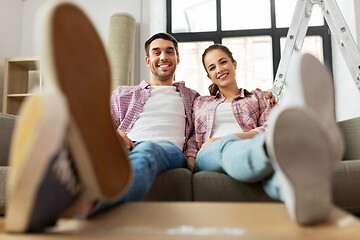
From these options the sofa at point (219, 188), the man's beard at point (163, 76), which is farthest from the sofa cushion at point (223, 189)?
the man's beard at point (163, 76)

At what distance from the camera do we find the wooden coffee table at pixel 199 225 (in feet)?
1.65

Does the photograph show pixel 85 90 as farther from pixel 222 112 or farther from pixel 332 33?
pixel 332 33

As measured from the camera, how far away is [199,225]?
1.84 feet

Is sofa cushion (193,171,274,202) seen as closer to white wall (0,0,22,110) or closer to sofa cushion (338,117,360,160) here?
sofa cushion (338,117,360,160)

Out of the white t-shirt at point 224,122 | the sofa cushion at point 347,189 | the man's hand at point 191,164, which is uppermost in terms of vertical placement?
the white t-shirt at point 224,122

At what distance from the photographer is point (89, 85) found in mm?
576

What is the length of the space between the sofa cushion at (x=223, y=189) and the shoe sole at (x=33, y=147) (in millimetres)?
686

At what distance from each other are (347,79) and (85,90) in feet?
9.93

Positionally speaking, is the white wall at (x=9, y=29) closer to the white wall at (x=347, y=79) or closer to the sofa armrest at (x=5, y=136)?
the sofa armrest at (x=5, y=136)

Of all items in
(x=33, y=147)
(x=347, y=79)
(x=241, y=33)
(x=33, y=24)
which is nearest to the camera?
(x=33, y=147)

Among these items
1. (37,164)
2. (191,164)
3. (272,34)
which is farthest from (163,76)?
(272,34)

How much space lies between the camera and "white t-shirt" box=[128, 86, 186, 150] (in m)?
1.52

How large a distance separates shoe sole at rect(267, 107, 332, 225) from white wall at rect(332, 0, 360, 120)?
2549 mm

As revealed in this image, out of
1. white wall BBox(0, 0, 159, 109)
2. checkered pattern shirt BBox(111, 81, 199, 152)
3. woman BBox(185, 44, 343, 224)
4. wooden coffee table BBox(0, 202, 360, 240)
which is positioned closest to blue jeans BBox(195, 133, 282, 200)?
woman BBox(185, 44, 343, 224)
